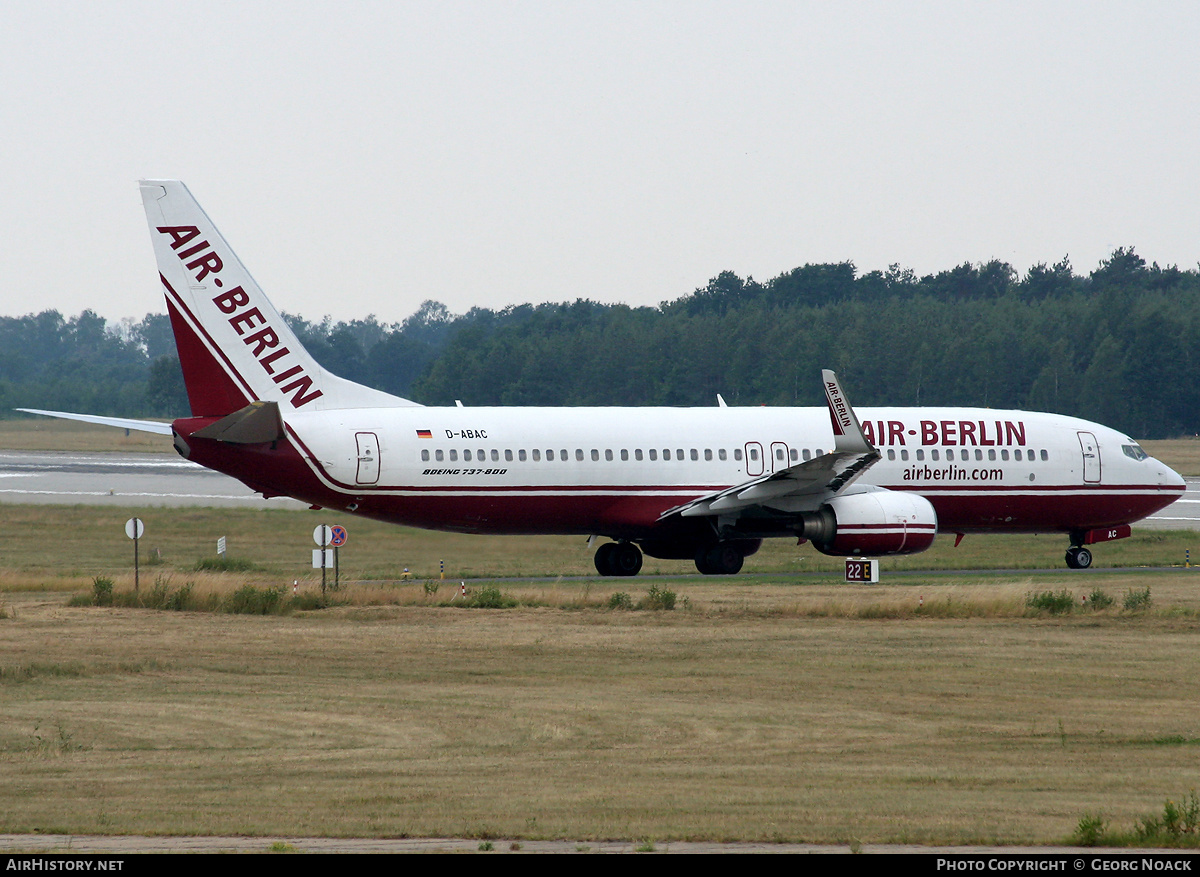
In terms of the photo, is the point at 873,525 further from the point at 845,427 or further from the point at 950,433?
the point at 950,433

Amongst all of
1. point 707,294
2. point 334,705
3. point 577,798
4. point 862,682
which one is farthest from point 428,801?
point 707,294

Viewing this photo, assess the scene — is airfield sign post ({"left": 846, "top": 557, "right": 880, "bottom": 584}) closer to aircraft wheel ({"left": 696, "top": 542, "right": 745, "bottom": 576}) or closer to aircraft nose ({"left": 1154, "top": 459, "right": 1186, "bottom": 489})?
aircraft wheel ({"left": 696, "top": 542, "right": 745, "bottom": 576})

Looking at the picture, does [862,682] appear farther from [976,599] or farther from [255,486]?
[255,486]

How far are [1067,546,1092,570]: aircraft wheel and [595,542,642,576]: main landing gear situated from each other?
12009mm

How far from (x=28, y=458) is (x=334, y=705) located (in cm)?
8475

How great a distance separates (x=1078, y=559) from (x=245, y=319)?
22.8 m

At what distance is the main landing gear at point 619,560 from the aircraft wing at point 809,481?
1.89 m

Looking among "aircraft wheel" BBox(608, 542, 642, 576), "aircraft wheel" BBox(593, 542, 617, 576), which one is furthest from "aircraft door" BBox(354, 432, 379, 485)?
"aircraft wheel" BBox(608, 542, 642, 576)

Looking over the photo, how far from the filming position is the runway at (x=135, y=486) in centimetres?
6206

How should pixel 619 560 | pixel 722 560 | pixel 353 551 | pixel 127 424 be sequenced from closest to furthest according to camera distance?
pixel 127 424 < pixel 722 560 < pixel 619 560 < pixel 353 551

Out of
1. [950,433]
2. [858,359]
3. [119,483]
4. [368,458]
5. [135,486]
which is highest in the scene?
[858,359]

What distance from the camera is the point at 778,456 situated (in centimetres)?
3991

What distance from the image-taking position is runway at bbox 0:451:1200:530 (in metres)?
62.1

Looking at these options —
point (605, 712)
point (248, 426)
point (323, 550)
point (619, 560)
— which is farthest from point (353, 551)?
point (605, 712)
